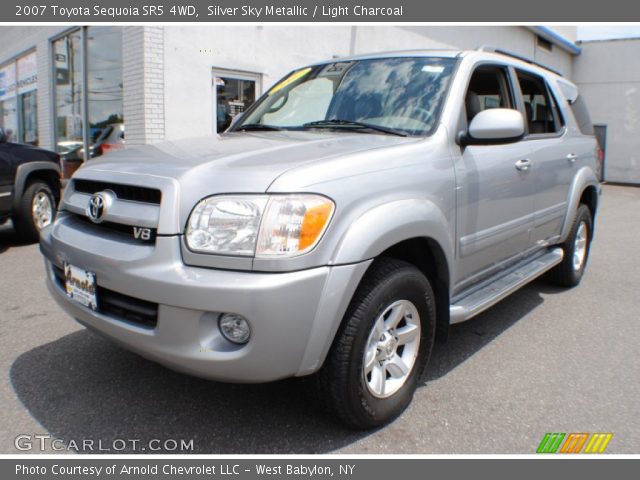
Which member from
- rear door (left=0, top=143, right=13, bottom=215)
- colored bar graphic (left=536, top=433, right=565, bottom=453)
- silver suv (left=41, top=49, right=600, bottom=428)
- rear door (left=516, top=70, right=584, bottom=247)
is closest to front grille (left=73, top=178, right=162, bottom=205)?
silver suv (left=41, top=49, right=600, bottom=428)

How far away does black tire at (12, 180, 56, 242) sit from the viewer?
21.1 ft

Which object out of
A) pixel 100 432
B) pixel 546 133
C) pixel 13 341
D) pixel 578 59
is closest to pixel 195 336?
pixel 100 432

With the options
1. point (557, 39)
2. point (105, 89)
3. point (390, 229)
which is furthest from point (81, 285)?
point (557, 39)

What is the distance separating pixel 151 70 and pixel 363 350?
670 cm

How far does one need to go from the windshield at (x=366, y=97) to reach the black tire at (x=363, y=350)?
860 millimetres

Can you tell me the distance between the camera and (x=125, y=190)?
93.7 inches

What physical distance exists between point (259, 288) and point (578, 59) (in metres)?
21.4

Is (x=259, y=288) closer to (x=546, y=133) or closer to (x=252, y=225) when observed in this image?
(x=252, y=225)

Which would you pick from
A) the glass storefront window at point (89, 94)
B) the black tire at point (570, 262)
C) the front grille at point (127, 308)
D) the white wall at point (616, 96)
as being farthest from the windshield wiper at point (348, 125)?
the white wall at point (616, 96)

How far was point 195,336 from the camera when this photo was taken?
2.07 meters

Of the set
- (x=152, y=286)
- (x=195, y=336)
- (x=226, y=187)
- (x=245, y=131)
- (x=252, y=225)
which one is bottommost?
(x=195, y=336)

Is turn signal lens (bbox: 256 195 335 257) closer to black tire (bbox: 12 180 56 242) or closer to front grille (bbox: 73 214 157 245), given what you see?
front grille (bbox: 73 214 157 245)

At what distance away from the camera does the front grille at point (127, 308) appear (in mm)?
2176

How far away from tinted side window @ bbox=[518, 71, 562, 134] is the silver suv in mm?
597
